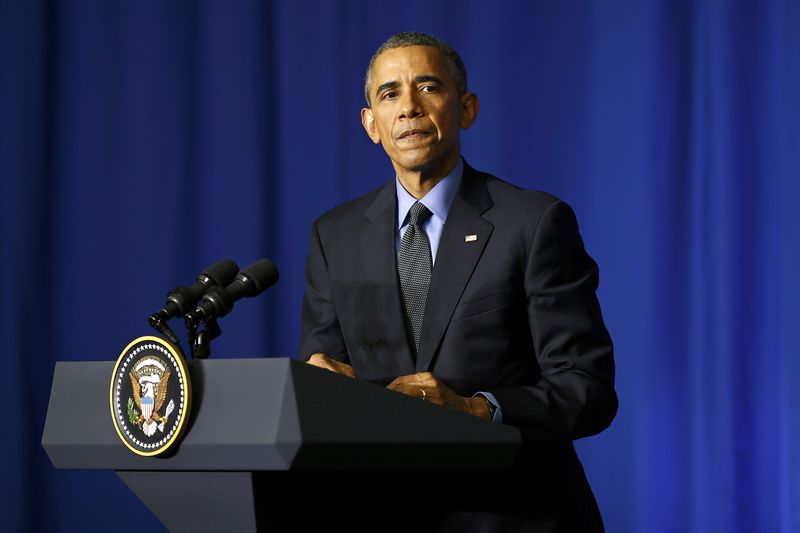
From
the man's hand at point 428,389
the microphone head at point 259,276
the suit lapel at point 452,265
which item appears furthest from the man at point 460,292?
the microphone head at point 259,276

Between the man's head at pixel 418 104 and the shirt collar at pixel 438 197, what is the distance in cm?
2

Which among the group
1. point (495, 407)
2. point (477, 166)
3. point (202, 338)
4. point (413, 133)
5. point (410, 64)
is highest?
point (410, 64)

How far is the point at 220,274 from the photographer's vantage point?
1372mm

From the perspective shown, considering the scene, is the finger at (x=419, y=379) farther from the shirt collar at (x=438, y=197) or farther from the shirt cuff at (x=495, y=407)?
the shirt collar at (x=438, y=197)

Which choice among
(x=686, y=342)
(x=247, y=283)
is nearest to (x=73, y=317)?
(x=686, y=342)

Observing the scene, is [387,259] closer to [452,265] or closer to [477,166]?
[452,265]

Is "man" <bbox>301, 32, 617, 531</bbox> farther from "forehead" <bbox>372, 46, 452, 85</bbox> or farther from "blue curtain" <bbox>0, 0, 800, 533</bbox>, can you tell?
"blue curtain" <bbox>0, 0, 800, 533</bbox>

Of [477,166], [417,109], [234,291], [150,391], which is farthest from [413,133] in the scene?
[477,166]

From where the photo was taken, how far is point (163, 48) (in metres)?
3.42

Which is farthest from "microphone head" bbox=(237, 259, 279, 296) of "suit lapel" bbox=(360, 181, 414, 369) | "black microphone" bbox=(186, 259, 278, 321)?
"suit lapel" bbox=(360, 181, 414, 369)

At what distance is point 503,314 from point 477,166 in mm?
1776

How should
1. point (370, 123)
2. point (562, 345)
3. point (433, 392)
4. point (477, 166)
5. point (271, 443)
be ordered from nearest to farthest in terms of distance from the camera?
1. point (271, 443)
2. point (433, 392)
3. point (562, 345)
4. point (370, 123)
5. point (477, 166)

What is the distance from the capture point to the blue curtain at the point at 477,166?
10.2ft

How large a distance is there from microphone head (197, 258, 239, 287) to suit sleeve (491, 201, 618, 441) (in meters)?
0.38
